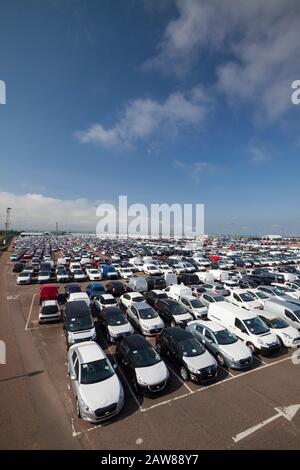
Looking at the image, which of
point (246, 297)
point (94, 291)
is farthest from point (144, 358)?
point (94, 291)

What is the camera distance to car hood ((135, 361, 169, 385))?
824 cm

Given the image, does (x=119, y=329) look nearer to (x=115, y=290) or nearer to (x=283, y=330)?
(x=283, y=330)

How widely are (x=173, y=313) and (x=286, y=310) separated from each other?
712 centimetres

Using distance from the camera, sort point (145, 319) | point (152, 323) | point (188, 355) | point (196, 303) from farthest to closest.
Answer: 1. point (196, 303)
2. point (145, 319)
3. point (152, 323)
4. point (188, 355)

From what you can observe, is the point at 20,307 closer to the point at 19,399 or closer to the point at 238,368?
the point at 19,399

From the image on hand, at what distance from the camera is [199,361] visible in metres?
9.23

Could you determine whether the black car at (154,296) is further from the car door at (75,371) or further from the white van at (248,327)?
the car door at (75,371)

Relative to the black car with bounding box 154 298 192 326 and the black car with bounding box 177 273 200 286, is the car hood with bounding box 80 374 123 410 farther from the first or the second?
the black car with bounding box 177 273 200 286

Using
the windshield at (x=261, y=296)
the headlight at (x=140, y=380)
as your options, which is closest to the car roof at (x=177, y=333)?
the headlight at (x=140, y=380)

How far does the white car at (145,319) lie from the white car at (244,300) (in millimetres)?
6773

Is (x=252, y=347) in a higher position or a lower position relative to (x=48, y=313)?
lower

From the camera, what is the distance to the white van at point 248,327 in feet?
36.6

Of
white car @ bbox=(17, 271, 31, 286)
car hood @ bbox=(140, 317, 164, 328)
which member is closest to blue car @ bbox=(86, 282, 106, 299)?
car hood @ bbox=(140, 317, 164, 328)

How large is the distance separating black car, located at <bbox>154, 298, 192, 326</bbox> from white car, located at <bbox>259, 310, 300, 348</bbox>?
14.5ft
